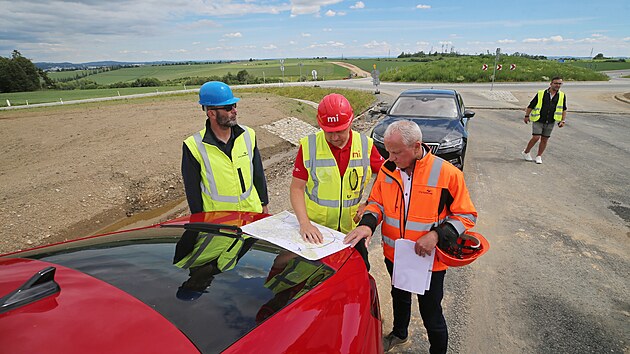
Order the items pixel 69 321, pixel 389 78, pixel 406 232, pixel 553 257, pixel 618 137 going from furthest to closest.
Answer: pixel 389 78 < pixel 618 137 < pixel 553 257 < pixel 406 232 < pixel 69 321

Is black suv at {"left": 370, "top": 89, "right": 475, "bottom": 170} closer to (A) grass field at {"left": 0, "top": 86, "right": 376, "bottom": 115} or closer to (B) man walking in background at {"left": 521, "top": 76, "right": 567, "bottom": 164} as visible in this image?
(B) man walking in background at {"left": 521, "top": 76, "right": 567, "bottom": 164}

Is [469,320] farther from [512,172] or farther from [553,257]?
[512,172]

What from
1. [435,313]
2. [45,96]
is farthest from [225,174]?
[45,96]

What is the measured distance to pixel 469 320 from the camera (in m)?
3.03

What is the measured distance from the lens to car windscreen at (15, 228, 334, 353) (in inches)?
50.0

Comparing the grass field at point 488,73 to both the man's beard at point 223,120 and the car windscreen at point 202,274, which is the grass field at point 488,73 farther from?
the car windscreen at point 202,274

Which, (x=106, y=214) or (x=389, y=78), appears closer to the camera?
(x=106, y=214)

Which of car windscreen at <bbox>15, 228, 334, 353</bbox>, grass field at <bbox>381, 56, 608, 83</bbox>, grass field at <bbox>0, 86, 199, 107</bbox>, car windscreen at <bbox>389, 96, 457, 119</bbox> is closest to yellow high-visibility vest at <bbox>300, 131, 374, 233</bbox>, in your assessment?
car windscreen at <bbox>15, 228, 334, 353</bbox>

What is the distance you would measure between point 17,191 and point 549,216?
30.2ft

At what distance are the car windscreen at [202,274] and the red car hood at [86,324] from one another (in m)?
0.06

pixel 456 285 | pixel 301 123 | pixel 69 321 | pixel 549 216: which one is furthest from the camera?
pixel 301 123

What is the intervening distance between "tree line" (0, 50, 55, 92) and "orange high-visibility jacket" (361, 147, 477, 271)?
53.6 meters

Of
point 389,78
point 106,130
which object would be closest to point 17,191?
point 106,130

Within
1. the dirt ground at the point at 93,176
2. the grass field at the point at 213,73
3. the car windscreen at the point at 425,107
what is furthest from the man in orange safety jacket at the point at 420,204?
the grass field at the point at 213,73
